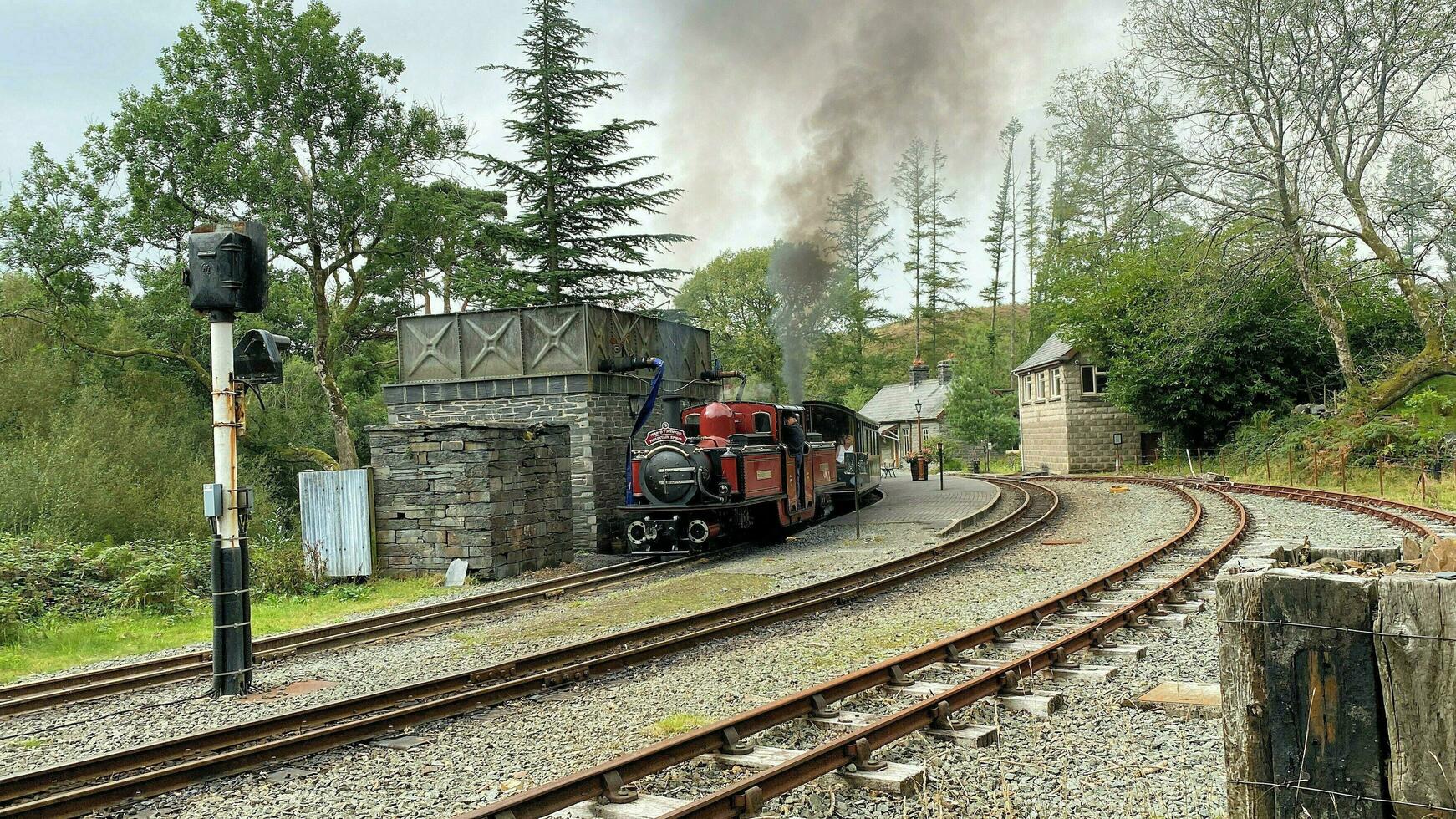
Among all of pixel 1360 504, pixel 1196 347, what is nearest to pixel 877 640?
pixel 1360 504

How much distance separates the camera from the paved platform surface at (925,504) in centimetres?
1912

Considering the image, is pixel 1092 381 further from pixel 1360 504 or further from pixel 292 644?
pixel 292 644

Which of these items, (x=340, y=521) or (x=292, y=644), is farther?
(x=340, y=521)

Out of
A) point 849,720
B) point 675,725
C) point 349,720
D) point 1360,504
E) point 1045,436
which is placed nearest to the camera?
Result: point 849,720

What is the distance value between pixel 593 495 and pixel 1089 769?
493 inches

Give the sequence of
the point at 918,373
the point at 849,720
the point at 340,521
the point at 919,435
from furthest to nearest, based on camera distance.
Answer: the point at 918,373
the point at 919,435
the point at 340,521
the point at 849,720

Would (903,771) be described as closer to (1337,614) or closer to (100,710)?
(1337,614)

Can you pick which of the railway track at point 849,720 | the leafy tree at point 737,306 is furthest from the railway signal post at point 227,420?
the leafy tree at point 737,306

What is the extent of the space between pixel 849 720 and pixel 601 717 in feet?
5.26

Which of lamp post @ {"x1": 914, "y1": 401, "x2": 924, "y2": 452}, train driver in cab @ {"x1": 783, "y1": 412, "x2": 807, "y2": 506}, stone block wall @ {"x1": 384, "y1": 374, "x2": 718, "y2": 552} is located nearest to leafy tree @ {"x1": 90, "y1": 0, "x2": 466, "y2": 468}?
stone block wall @ {"x1": 384, "y1": 374, "x2": 718, "y2": 552}

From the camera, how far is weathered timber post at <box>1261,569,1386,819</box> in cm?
315

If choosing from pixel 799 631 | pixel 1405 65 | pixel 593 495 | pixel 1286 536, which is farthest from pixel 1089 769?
pixel 1405 65

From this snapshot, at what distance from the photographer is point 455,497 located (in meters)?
13.5

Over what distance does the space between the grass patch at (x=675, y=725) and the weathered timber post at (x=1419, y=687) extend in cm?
358
